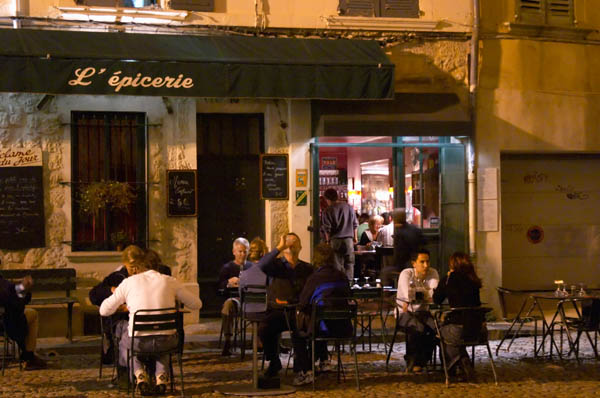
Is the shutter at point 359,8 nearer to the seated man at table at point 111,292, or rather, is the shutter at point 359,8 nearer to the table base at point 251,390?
the seated man at table at point 111,292

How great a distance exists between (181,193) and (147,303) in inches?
186

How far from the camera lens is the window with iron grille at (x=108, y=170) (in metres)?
13.2

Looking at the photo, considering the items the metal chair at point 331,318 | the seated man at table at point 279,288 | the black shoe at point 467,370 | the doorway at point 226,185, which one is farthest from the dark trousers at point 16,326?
the black shoe at point 467,370

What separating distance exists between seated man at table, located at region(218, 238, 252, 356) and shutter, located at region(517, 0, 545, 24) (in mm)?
5684

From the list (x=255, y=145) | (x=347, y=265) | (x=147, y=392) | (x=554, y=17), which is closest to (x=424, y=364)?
(x=147, y=392)

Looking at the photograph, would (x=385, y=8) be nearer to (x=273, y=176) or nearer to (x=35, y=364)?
(x=273, y=176)

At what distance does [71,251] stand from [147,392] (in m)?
4.50

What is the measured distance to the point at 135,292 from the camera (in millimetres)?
8844

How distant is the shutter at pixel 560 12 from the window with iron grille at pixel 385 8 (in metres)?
2.13

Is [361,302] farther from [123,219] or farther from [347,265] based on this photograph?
[123,219]

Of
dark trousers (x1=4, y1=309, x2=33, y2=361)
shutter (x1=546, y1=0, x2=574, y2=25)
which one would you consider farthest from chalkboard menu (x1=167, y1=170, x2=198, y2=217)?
shutter (x1=546, y1=0, x2=574, y2=25)

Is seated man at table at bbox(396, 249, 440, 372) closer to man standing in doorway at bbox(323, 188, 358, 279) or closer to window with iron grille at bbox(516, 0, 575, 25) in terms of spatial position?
man standing in doorway at bbox(323, 188, 358, 279)

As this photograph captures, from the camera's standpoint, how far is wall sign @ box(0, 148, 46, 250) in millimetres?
12781

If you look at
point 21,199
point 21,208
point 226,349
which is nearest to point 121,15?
point 21,199
